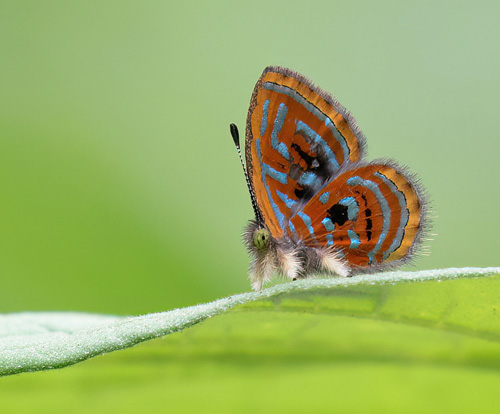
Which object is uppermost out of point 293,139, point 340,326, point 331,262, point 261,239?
point 293,139

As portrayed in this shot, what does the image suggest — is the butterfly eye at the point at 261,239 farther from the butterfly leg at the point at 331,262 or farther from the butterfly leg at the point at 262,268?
the butterfly leg at the point at 331,262

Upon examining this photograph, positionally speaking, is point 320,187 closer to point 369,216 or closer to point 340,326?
point 369,216

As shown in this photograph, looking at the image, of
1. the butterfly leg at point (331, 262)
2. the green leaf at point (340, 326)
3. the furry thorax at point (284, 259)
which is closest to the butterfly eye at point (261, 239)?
the furry thorax at point (284, 259)

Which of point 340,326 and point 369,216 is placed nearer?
point 340,326

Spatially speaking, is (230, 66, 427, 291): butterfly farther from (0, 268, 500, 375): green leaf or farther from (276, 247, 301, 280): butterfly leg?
(0, 268, 500, 375): green leaf

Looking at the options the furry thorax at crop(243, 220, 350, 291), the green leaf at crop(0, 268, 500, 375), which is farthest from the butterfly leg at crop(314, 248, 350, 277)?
the green leaf at crop(0, 268, 500, 375)

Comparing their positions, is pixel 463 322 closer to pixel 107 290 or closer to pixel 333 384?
pixel 333 384

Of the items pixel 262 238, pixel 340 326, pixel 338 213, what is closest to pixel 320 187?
pixel 338 213

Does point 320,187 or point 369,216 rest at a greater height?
point 320,187
